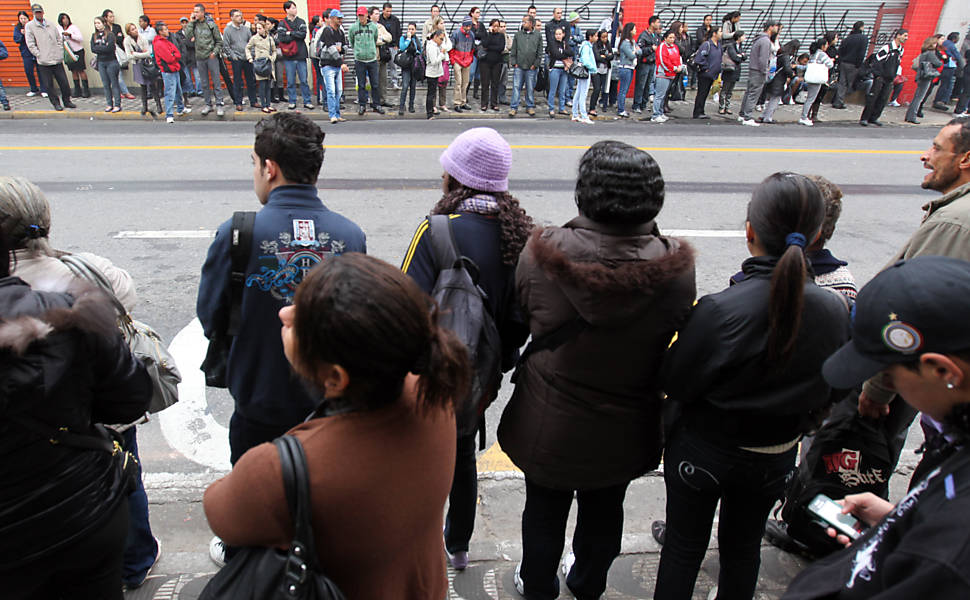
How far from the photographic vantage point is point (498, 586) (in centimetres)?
281

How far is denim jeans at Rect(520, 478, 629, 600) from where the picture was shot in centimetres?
248

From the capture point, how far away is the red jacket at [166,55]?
42.7ft

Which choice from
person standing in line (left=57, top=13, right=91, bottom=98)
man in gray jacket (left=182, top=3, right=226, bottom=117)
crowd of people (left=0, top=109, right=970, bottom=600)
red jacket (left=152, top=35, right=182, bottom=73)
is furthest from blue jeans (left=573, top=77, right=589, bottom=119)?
crowd of people (left=0, top=109, right=970, bottom=600)

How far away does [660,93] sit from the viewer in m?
15.0

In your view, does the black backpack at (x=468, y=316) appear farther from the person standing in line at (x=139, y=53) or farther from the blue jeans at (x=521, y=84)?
the person standing in line at (x=139, y=53)

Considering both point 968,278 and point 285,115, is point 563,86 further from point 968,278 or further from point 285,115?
point 968,278

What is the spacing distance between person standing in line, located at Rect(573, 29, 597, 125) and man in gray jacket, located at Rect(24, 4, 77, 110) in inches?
456

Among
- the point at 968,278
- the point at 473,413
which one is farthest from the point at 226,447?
the point at 968,278

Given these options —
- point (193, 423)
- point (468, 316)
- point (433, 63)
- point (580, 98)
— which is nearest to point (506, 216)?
point (468, 316)

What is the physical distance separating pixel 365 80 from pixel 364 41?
942mm

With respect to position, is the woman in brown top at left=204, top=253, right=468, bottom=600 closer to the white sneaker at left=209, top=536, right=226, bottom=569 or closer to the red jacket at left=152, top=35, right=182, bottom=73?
the white sneaker at left=209, top=536, right=226, bottom=569

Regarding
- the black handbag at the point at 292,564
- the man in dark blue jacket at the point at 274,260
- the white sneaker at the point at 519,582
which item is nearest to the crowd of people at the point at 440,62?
the man in dark blue jacket at the point at 274,260

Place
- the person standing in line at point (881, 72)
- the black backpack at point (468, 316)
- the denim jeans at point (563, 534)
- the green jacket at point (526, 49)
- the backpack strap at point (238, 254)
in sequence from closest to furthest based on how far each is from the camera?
the black backpack at point (468, 316) < the backpack strap at point (238, 254) < the denim jeans at point (563, 534) < the green jacket at point (526, 49) < the person standing in line at point (881, 72)

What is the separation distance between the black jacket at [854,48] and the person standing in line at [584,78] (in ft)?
22.7
